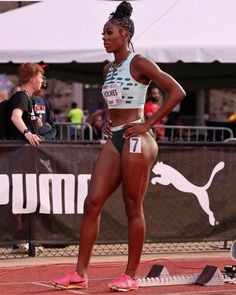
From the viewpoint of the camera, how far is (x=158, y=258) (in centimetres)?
1084

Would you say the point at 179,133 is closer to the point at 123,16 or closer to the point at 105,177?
the point at 123,16

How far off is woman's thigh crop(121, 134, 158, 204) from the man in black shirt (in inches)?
102

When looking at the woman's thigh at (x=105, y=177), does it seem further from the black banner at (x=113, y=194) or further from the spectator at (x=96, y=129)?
the spectator at (x=96, y=129)

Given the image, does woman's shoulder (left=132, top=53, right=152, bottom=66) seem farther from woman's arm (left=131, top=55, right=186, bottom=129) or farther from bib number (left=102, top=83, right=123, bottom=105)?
bib number (left=102, top=83, right=123, bottom=105)

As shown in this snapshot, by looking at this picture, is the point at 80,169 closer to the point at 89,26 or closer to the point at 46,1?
the point at 89,26

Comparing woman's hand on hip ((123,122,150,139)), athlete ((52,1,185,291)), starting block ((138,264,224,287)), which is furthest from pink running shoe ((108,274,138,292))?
woman's hand on hip ((123,122,150,139))

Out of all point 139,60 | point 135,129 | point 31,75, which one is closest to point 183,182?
point 31,75

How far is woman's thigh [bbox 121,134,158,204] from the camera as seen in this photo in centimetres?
821

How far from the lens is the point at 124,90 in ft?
27.0

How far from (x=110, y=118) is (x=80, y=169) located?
2421mm

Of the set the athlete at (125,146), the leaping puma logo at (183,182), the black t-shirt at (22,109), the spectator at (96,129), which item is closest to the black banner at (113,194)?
the leaping puma logo at (183,182)

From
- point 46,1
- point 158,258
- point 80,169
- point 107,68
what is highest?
point 46,1

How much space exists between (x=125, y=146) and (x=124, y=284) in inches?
43.3

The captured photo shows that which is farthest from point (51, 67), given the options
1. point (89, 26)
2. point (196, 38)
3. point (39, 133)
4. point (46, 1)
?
point (39, 133)
